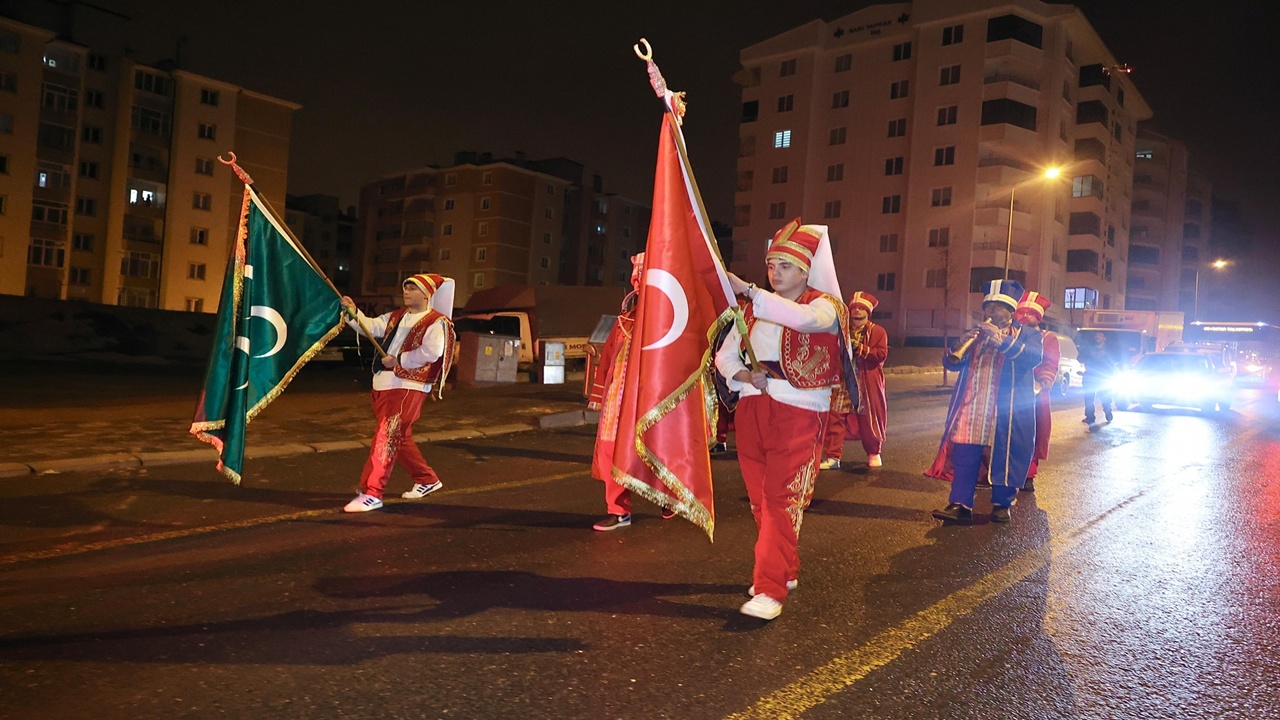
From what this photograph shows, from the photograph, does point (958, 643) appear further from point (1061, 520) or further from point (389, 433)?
point (389, 433)

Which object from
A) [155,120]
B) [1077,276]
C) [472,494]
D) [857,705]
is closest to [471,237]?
[155,120]

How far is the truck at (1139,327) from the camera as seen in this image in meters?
36.3

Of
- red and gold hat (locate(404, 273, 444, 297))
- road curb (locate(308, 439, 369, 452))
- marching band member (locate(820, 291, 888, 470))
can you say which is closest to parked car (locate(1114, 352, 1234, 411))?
marching band member (locate(820, 291, 888, 470))

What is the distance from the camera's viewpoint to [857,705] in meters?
3.44

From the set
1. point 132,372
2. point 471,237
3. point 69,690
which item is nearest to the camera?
point 69,690

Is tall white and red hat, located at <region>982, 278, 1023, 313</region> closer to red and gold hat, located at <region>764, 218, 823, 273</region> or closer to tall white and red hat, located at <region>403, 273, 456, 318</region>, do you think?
red and gold hat, located at <region>764, 218, 823, 273</region>

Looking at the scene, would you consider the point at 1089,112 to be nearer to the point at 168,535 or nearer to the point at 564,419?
the point at 564,419

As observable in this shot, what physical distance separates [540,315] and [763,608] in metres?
20.4

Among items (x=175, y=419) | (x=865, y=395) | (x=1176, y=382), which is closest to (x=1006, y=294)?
(x=865, y=395)

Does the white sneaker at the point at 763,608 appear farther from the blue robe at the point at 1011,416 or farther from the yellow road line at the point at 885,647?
the blue robe at the point at 1011,416

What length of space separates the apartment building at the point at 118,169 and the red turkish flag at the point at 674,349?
179 feet

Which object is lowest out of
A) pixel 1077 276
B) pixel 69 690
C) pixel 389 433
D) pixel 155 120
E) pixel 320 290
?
pixel 69 690

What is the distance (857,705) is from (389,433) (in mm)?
4494

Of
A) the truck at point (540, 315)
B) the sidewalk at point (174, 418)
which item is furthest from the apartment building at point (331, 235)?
the sidewalk at point (174, 418)
